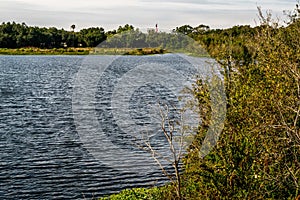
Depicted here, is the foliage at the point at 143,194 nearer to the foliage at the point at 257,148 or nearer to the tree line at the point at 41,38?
A: the foliage at the point at 257,148

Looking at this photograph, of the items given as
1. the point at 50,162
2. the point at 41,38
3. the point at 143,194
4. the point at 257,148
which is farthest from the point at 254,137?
the point at 41,38

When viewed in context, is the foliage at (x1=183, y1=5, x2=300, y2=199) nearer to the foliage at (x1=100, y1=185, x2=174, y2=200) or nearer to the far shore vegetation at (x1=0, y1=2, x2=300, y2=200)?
the far shore vegetation at (x1=0, y1=2, x2=300, y2=200)

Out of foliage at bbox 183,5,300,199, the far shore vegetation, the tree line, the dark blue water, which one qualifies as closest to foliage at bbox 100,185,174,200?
the far shore vegetation

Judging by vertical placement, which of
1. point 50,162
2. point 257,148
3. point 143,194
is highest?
point 257,148

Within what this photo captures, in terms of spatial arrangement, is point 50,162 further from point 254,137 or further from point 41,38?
point 41,38

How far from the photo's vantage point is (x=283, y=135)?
14.1 m

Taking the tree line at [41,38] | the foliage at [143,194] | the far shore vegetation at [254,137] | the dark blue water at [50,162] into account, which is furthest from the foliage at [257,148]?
the tree line at [41,38]

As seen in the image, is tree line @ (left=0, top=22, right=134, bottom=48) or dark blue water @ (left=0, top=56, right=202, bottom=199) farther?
tree line @ (left=0, top=22, right=134, bottom=48)

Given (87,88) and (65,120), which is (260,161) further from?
(87,88)

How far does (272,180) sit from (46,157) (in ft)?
56.1

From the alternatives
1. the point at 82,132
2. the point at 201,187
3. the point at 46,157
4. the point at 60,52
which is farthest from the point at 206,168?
the point at 60,52

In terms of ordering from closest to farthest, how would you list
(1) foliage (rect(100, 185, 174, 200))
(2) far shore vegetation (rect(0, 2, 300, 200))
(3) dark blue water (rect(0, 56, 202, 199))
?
(2) far shore vegetation (rect(0, 2, 300, 200))
(1) foliage (rect(100, 185, 174, 200))
(3) dark blue water (rect(0, 56, 202, 199))

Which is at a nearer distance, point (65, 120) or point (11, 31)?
point (65, 120)

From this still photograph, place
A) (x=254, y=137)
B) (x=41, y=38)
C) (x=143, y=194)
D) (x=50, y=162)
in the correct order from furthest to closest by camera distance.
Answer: (x=41, y=38) → (x=50, y=162) → (x=143, y=194) → (x=254, y=137)
